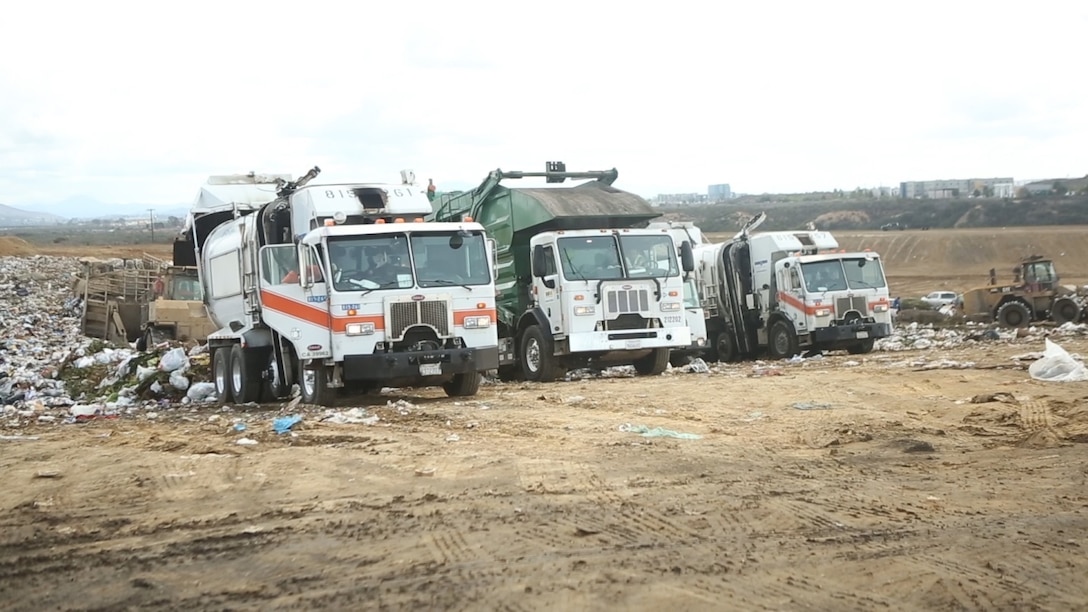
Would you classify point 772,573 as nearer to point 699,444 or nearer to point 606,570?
point 606,570

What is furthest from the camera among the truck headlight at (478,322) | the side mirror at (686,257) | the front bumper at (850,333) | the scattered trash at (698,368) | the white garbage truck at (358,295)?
the front bumper at (850,333)

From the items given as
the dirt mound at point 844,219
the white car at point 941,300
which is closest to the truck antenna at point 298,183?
the white car at point 941,300

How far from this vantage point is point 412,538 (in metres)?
6.11

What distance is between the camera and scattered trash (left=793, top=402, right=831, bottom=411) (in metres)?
11.7

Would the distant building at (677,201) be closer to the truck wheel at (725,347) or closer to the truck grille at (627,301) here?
the truck wheel at (725,347)

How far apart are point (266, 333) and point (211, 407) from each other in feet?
4.69

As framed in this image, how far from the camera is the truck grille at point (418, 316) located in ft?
43.5

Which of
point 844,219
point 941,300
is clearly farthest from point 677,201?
point 941,300

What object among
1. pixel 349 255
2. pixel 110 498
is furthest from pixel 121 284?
pixel 110 498

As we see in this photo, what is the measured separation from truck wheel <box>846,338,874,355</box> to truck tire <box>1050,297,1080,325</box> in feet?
29.3

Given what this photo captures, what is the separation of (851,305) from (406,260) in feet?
37.4

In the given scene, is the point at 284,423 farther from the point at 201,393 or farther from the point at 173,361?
the point at 173,361

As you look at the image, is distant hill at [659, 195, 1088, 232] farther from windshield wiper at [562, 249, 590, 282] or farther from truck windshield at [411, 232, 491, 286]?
truck windshield at [411, 232, 491, 286]

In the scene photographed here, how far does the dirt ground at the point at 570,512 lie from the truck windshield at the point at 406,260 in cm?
205
